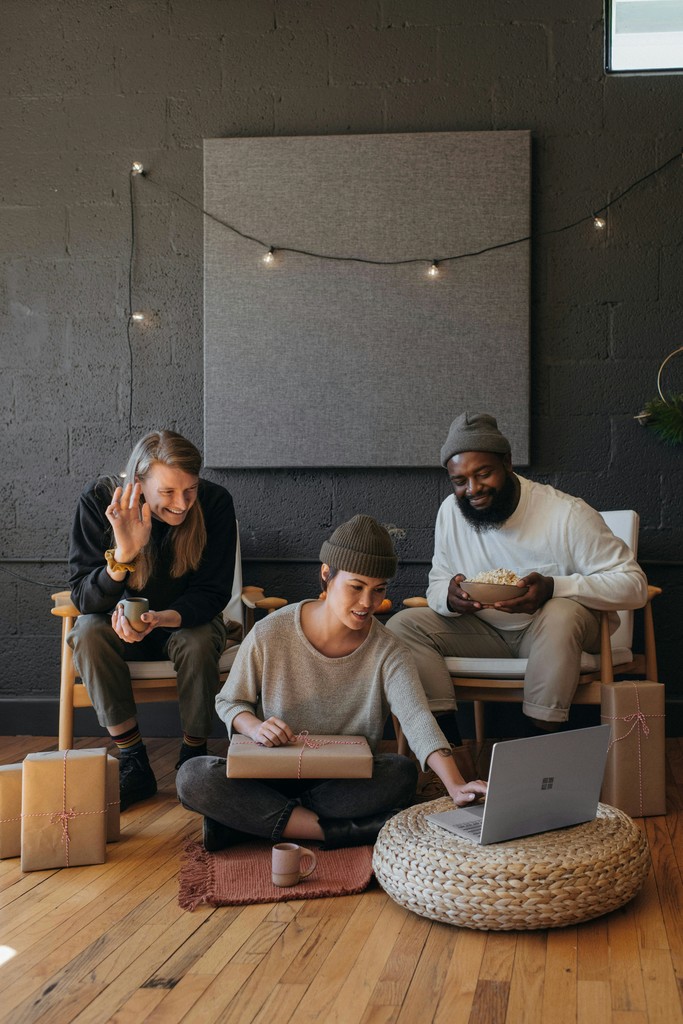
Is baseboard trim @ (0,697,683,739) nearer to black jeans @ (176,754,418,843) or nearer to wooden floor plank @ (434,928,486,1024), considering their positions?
black jeans @ (176,754,418,843)

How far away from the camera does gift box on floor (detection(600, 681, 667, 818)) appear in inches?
111

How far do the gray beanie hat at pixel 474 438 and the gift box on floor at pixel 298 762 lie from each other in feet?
3.68

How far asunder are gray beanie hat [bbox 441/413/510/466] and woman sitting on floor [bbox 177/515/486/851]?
763 millimetres

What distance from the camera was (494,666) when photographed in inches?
117

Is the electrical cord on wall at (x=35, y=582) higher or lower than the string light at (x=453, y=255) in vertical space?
lower

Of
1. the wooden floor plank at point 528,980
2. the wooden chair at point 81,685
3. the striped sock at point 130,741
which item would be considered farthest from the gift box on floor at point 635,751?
the striped sock at point 130,741

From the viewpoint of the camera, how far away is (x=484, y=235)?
375 centimetres

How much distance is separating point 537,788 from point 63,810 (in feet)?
3.71

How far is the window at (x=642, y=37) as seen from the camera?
349 cm

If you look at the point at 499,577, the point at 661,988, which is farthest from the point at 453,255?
the point at 661,988

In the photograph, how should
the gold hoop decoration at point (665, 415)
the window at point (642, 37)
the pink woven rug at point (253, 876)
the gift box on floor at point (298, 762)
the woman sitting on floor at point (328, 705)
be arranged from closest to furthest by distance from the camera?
1. the pink woven rug at point (253, 876)
2. the gift box on floor at point (298, 762)
3. the woman sitting on floor at point (328, 705)
4. the window at point (642, 37)
5. the gold hoop decoration at point (665, 415)

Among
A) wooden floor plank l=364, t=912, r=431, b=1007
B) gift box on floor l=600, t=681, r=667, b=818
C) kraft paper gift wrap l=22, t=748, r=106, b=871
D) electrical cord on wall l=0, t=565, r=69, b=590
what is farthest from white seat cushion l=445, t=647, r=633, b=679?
electrical cord on wall l=0, t=565, r=69, b=590

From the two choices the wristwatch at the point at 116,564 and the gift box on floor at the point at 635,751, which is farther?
the wristwatch at the point at 116,564

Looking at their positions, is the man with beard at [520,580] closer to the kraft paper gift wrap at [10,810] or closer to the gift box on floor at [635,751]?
the gift box on floor at [635,751]
